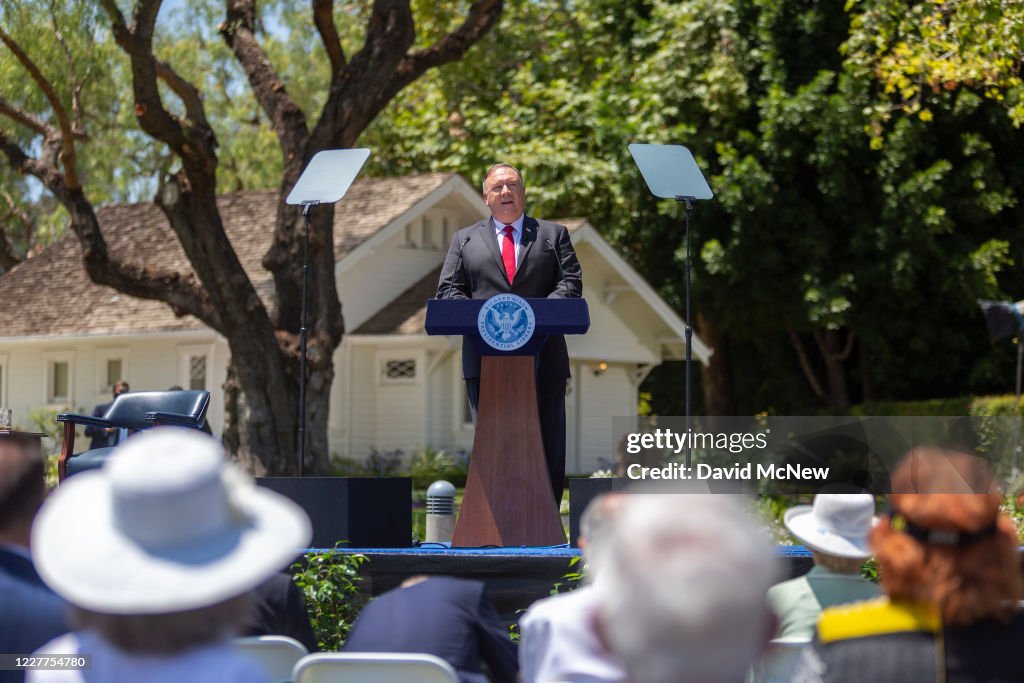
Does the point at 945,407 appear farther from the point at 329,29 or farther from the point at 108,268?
the point at 108,268

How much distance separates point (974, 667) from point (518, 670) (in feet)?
4.24

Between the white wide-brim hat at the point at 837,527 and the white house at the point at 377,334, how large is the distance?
20687mm

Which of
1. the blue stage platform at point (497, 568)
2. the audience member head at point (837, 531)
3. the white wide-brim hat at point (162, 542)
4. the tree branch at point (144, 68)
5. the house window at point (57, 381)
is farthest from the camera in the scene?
the house window at point (57, 381)

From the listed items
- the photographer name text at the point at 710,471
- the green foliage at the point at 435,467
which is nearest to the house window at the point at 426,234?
the green foliage at the point at 435,467

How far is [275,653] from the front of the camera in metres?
3.62

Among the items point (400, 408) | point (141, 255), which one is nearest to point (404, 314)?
point (400, 408)

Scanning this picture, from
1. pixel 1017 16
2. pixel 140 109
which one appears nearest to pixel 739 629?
pixel 1017 16

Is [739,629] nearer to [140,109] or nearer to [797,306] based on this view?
[140,109]

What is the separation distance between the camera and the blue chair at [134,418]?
8.00m

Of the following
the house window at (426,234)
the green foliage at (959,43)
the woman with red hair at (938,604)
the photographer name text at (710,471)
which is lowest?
the photographer name text at (710,471)

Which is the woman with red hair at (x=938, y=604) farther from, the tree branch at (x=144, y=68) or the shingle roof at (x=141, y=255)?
the shingle roof at (x=141, y=255)

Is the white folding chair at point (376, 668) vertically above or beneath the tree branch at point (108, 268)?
beneath

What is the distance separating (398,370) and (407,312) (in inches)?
47.5

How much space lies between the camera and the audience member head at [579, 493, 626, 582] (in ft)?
8.41
